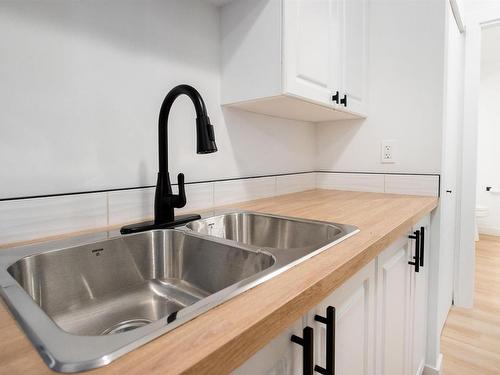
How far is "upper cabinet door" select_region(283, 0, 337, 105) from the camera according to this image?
104cm

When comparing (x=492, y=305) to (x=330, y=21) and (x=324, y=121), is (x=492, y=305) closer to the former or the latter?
(x=324, y=121)

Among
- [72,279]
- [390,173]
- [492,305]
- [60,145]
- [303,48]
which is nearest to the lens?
[72,279]

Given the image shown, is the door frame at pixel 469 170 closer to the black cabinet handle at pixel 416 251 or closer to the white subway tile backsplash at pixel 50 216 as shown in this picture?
the black cabinet handle at pixel 416 251

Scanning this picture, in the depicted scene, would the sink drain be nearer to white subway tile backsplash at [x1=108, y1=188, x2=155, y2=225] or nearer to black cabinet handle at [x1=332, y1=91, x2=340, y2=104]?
white subway tile backsplash at [x1=108, y1=188, x2=155, y2=225]

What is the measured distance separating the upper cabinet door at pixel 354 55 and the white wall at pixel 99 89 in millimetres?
598

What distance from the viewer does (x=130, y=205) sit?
0.92 meters

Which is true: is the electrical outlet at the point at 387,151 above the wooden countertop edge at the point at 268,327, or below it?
above

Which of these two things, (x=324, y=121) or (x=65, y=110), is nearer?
(x=65, y=110)

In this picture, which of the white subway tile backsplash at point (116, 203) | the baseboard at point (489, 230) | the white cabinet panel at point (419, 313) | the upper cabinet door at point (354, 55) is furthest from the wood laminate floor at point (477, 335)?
the baseboard at point (489, 230)

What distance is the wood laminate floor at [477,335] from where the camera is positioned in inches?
58.1

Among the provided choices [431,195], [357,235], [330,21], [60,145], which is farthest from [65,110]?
[431,195]

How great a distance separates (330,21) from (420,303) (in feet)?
4.13

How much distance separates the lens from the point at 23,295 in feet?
1.43

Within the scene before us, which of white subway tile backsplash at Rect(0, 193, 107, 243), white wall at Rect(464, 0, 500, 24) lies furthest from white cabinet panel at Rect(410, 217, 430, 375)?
white wall at Rect(464, 0, 500, 24)
